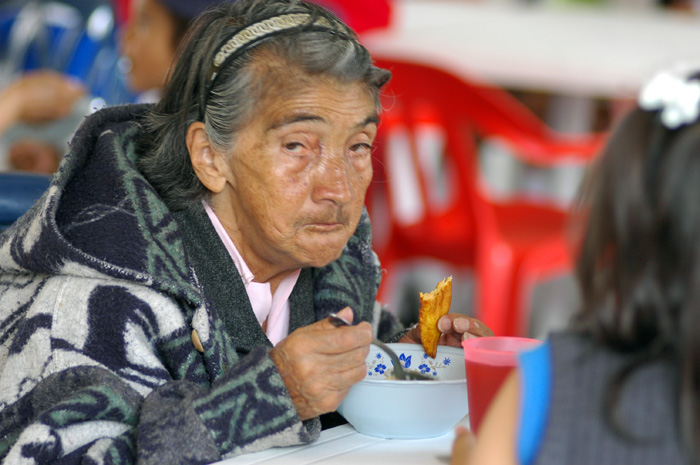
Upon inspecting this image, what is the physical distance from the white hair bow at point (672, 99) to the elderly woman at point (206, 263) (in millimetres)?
573

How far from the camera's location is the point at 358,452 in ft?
3.77

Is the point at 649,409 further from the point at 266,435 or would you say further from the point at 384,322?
the point at 384,322

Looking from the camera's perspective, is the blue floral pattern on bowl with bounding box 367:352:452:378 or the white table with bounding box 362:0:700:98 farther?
the white table with bounding box 362:0:700:98

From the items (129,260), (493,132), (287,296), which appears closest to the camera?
(129,260)

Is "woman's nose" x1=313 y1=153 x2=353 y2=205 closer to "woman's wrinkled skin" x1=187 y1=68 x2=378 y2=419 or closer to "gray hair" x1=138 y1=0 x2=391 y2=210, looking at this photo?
"woman's wrinkled skin" x1=187 y1=68 x2=378 y2=419

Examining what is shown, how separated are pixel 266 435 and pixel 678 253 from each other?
63 centimetres

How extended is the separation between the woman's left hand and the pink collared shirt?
1.01ft

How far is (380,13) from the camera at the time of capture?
4.36m

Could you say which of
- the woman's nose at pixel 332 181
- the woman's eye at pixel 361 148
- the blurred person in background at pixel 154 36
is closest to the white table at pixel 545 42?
the blurred person in background at pixel 154 36

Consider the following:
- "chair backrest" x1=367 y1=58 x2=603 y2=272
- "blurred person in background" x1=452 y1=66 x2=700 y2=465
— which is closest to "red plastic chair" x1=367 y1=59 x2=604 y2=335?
"chair backrest" x1=367 y1=58 x2=603 y2=272

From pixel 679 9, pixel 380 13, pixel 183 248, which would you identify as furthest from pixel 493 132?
pixel 679 9

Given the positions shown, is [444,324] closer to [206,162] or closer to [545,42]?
[206,162]

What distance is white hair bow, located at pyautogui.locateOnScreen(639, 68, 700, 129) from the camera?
2.39 feet

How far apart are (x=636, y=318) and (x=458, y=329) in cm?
72
